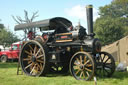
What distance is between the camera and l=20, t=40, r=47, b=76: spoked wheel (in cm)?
730

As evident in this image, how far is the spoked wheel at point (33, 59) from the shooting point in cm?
730

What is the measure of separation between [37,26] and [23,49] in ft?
4.01

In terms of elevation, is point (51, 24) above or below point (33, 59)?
above

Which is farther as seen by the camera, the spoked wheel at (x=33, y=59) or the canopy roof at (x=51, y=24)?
the canopy roof at (x=51, y=24)

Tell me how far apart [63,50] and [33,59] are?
135 cm

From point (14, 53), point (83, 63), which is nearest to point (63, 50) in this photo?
point (83, 63)

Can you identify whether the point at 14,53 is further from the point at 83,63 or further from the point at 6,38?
the point at 6,38

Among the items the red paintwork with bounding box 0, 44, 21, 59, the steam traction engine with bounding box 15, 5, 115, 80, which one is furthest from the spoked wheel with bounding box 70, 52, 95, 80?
the red paintwork with bounding box 0, 44, 21, 59

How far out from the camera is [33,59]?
7543 mm

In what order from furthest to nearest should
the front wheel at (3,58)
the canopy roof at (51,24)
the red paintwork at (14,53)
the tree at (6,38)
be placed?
1. the tree at (6,38)
2. the front wheel at (3,58)
3. the red paintwork at (14,53)
4. the canopy roof at (51,24)

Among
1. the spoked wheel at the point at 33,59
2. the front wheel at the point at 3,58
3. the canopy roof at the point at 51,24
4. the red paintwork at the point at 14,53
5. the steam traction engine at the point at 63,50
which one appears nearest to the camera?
the steam traction engine at the point at 63,50

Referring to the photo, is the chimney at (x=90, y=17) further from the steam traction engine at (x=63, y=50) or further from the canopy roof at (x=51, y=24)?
the canopy roof at (x=51, y=24)

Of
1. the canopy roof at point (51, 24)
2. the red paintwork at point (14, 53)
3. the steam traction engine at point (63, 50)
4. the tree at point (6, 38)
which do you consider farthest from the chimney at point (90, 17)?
the tree at point (6, 38)

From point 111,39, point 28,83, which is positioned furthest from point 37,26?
point 111,39
